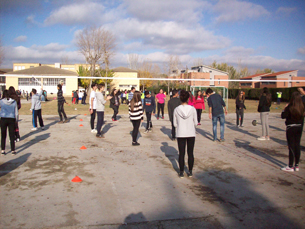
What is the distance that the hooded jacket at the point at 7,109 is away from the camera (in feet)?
22.4

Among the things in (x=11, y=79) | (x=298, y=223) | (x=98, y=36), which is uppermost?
(x=98, y=36)

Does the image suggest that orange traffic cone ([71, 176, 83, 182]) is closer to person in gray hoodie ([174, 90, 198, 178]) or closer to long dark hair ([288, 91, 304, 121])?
person in gray hoodie ([174, 90, 198, 178])

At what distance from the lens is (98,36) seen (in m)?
47.4

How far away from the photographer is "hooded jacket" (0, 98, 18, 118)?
269 inches

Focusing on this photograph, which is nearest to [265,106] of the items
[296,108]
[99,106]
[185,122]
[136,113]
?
[296,108]

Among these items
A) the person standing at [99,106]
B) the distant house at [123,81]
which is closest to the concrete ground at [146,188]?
the person standing at [99,106]

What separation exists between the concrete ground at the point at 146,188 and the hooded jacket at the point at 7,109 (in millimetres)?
1160

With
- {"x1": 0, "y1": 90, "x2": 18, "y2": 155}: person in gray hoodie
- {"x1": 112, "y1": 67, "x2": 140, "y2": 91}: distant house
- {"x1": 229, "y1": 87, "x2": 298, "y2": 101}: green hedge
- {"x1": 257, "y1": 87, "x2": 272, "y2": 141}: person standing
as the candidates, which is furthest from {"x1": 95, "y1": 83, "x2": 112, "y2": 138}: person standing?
{"x1": 112, "y1": 67, "x2": 140, "y2": 91}: distant house

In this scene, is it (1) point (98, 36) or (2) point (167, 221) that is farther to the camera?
(1) point (98, 36)

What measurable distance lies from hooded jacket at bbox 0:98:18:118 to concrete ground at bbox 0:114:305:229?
116 cm

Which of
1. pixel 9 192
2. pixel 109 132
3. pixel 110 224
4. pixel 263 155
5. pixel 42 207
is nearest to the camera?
pixel 110 224

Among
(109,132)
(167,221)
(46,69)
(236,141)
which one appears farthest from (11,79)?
(167,221)

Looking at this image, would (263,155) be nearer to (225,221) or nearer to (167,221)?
(225,221)

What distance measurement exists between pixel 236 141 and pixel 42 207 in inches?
289
